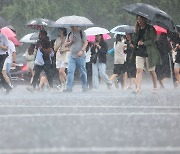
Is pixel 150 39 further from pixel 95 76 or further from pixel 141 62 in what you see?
pixel 95 76

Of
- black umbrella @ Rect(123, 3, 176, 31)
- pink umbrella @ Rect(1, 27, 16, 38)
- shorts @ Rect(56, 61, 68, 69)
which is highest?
black umbrella @ Rect(123, 3, 176, 31)

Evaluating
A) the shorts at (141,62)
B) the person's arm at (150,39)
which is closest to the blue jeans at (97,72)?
the shorts at (141,62)

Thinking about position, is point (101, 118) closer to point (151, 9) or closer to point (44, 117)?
point (44, 117)

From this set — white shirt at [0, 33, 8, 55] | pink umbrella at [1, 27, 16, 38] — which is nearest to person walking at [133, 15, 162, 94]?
white shirt at [0, 33, 8, 55]

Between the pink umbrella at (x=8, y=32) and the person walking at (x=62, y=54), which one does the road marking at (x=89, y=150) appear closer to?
the person walking at (x=62, y=54)

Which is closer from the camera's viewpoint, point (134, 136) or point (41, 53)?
point (134, 136)

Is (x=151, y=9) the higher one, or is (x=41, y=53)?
(x=151, y=9)

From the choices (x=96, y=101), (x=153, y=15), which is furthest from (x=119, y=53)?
(x=96, y=101)

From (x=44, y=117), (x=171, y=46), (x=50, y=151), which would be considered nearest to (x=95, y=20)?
(x=171, y=46)

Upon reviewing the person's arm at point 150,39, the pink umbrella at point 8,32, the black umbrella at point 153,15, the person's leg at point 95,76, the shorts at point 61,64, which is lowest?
the person's leg at point 95,76

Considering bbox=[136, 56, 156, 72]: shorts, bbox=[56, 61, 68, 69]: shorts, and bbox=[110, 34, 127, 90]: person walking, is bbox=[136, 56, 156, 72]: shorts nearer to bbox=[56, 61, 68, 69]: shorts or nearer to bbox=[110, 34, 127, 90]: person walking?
bbox=[56, 61, 68, 69]: shorts

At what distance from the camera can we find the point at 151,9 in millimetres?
17703

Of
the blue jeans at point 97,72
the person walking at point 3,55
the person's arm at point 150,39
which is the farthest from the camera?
the blue jeans at point 97,72

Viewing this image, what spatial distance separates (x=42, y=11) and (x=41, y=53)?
2557 cm
